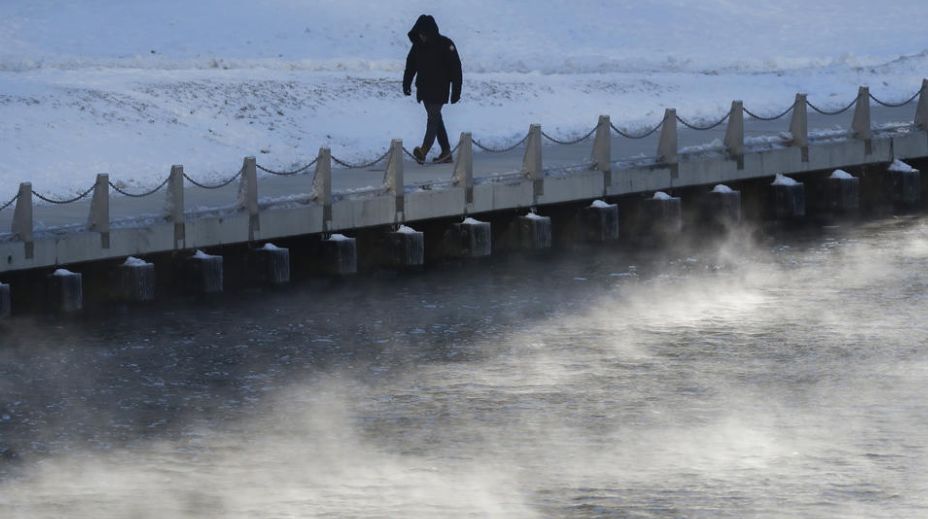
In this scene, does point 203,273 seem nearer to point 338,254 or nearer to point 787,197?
point 338,254

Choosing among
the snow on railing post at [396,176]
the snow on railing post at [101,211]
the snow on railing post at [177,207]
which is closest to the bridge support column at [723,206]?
the snow on railing post at [396,176]

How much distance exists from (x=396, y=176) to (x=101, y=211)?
3.93 metres

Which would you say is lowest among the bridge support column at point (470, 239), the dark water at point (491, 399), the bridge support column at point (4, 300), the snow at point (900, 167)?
the dark water at point (491, 399)

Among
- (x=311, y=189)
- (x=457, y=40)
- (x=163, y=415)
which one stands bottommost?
(x=163, y=415)

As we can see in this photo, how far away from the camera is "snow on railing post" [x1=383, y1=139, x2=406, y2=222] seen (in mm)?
24828

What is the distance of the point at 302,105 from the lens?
3706 centimetres

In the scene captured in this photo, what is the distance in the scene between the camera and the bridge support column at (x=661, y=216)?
94.9ft

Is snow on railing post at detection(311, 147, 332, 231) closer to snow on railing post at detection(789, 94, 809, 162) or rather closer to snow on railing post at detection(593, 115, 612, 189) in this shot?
snow on railing post at detection(593, 115, 612, 189)

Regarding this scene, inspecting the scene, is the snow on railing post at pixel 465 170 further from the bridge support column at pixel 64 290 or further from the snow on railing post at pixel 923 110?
the snow on railing post at pixel 923 110

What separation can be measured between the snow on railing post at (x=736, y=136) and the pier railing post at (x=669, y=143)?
3.53 ft

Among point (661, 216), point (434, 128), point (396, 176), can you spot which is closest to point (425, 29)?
point (434, 128)

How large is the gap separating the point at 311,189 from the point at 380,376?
634cm

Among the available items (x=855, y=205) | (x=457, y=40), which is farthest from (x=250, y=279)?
(x=457, y=40)

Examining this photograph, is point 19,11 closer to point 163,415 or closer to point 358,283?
point 358,283
